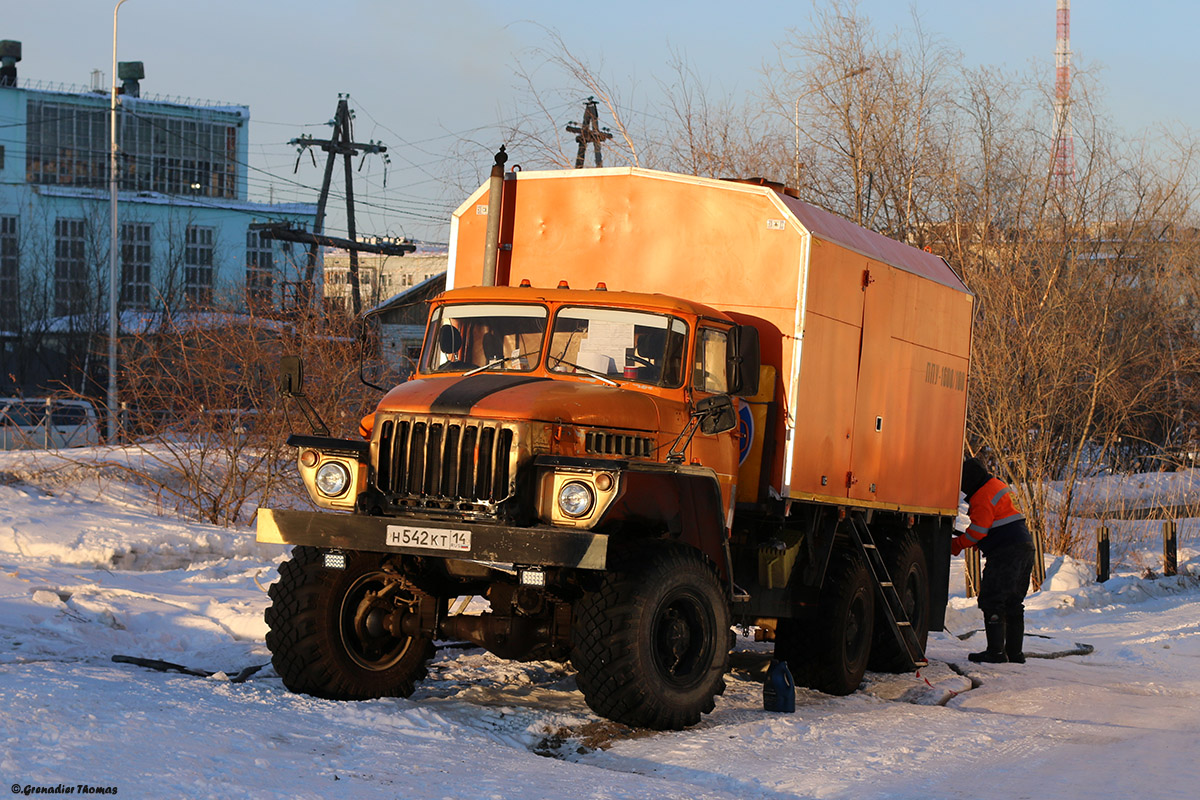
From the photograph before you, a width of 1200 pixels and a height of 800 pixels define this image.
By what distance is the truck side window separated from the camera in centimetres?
882

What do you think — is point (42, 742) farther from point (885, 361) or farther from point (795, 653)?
point (885, 361)

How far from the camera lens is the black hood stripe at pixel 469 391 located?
Result: 764cm

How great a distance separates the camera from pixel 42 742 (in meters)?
5.69

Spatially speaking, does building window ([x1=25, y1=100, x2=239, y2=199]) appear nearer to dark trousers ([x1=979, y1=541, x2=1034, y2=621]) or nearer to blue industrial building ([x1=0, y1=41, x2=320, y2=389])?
blue industrial building ([x1=0, y1=41, x2=320, y2=389])

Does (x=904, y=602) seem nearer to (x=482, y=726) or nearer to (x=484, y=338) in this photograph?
(x=484, y=338)

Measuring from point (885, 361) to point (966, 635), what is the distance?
16.1 ft

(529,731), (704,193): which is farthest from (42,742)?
(704,193)

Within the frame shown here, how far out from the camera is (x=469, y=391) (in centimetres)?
782

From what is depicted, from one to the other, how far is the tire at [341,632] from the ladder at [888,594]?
161 inches

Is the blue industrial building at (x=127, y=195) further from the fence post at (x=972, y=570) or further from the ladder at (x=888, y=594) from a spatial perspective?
the ladder at (x=888, y=594)

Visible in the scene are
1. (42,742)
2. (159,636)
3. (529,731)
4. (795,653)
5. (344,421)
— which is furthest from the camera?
(344,421)

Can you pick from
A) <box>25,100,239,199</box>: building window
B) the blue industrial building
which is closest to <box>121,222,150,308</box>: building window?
the blue industrial building

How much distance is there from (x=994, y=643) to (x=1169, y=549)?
11.0 meters

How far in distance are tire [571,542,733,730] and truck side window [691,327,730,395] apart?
134cm
